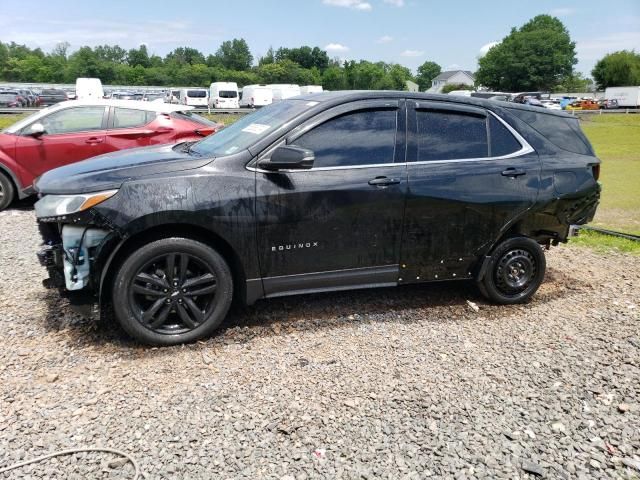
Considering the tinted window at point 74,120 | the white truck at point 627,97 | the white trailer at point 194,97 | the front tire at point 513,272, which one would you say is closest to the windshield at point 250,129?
the front tire at point 513,272

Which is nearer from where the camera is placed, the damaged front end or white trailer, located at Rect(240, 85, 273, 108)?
the damaged front end

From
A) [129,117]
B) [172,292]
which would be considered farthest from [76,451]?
[129,117]

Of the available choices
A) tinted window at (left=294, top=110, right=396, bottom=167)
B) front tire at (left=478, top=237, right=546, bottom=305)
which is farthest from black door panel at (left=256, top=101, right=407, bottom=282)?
front tire at (left=478, top=237, right=546, bottom=305)

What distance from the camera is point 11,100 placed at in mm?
36969

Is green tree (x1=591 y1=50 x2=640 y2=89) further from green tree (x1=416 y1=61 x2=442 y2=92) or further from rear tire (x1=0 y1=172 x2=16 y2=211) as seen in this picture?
rear tire (x1=0 y1=172 x2=16 y2=211)

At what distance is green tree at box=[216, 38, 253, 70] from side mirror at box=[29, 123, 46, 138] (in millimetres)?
118889

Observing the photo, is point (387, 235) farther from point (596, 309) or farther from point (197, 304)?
point (596, 309)

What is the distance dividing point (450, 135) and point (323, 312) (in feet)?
5.90

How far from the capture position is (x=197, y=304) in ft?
12.8

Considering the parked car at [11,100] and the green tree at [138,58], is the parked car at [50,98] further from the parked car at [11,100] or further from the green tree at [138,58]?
the green tree at [138,58]

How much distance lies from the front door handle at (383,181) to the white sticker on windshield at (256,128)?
0.90 meters

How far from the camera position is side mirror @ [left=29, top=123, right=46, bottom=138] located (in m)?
7.96

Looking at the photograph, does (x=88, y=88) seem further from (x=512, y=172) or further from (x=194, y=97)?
(x=512, y=172)

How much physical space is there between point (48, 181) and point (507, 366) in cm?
350
